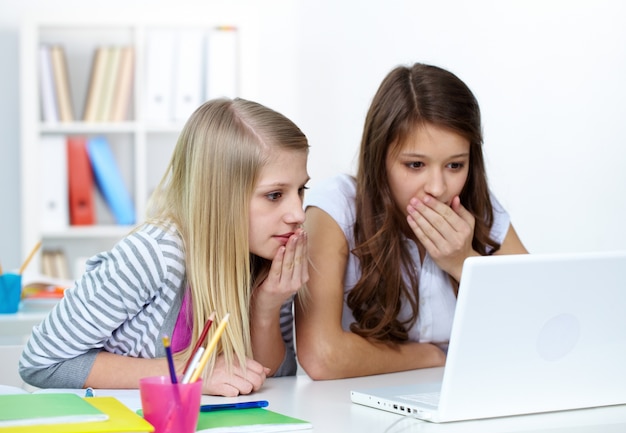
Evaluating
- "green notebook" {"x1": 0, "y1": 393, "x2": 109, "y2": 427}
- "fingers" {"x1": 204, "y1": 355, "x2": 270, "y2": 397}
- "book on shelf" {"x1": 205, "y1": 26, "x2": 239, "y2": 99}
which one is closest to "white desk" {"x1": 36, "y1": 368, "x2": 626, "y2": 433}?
"fingers" {"x1": 204, "y1": 355, "x2": 270, "y2": 397}

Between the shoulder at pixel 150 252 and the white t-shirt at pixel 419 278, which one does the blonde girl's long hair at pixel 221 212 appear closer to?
the shoulder at pixel 150 252

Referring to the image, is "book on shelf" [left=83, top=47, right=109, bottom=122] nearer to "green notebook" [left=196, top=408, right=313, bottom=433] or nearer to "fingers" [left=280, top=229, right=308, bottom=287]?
"fingers" [left=280, top=229, right=308, bottom=287]

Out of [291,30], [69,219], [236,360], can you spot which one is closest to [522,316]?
[236,360]

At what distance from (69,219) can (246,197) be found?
8.86ft

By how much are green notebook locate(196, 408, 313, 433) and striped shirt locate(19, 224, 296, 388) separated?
309 millimetres

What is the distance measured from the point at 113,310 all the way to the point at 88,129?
8.72 ft

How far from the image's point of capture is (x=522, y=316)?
3.49ft

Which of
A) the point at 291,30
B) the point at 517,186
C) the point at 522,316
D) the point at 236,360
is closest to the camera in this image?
the point at 522,316

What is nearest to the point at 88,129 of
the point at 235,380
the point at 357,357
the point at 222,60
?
the point at 222,60

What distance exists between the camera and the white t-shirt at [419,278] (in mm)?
1734

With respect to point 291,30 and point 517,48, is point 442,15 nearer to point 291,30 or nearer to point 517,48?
point 517,48

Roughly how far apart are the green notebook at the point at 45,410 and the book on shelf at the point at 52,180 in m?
2.86

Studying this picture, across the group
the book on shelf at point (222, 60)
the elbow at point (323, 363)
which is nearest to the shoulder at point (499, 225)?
the elbow at point (323, 363)

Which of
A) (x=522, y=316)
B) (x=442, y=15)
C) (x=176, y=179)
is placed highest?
(x=442, y=15)
